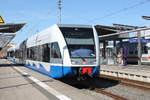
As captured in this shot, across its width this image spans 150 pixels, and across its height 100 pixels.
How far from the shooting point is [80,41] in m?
12.7

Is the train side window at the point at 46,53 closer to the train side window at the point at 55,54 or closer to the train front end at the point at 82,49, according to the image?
the train side window at the point at 55,54

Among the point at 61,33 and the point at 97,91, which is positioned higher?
the point at 61,33

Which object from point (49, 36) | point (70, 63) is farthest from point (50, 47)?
point (70, 63)

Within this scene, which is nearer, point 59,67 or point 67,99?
point 67,99

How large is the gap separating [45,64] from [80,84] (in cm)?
228

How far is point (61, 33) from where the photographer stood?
12648 mm

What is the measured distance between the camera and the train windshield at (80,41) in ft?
40.2

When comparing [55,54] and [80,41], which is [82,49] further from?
[55,54]

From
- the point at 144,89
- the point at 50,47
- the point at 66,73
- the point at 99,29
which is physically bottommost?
the point at 144,89

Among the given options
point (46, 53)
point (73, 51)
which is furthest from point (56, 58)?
point (46, 53)

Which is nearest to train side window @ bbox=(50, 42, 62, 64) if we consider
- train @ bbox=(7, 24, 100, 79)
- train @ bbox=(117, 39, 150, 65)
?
train @ bbox=(7, 24, 100, 79)

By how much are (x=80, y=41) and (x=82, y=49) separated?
45cm

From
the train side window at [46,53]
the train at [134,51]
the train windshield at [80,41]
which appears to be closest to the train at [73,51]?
the train windshield at [80,41]

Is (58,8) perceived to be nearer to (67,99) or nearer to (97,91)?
(97,91)
